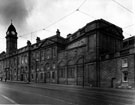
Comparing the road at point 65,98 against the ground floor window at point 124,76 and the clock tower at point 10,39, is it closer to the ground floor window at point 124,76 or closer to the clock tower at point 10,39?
the ground floor window at point 124,76

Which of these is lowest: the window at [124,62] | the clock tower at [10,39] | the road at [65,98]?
the road at [65,98]

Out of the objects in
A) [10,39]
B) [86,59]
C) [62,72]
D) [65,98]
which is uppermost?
[10,39]

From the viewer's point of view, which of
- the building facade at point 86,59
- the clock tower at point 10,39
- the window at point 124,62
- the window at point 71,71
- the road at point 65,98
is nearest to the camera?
the road at point 65,98

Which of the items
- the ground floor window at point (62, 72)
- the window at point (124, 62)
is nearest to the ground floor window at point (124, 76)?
the window at point (124, 62)

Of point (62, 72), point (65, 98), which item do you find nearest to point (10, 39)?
point (62, 72)

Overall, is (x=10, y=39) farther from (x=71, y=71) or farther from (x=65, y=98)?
(x=65, y=98)

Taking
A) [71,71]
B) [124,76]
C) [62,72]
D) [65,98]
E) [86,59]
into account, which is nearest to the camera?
[65,98]

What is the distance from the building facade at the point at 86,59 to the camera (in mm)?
27391

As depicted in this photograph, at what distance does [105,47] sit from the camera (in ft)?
109

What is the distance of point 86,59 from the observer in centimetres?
3388

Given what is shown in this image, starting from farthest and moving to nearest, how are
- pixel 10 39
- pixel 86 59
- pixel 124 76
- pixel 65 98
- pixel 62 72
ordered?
pixel 10 39
pixel 62 72
pixel 86 59
pixel 124 76
pixel 65 98

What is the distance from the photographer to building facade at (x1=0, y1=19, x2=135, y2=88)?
89.9 feet

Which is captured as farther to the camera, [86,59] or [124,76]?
[86,59]

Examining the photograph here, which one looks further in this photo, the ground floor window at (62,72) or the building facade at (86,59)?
the ground floor window at (62,72)
